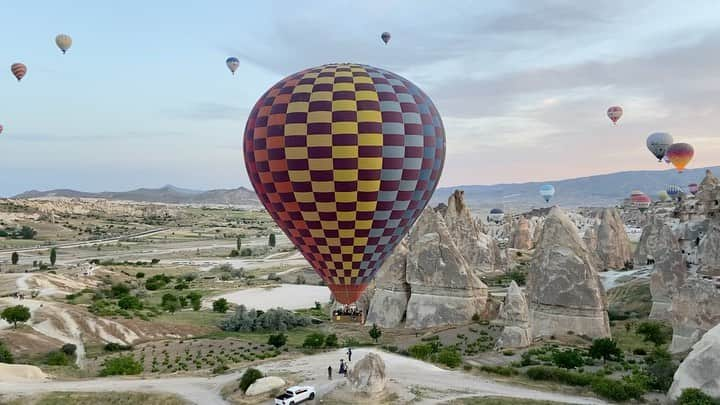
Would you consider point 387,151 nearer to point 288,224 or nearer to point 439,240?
point 288,224

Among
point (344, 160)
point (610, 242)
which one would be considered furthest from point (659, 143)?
point (344, 160)

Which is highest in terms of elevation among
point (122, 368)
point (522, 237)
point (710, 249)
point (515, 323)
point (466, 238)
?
point (710, 249)

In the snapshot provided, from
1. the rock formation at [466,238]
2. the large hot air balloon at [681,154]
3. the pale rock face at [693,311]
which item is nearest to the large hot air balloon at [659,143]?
the large hot air balloon at [681,154]

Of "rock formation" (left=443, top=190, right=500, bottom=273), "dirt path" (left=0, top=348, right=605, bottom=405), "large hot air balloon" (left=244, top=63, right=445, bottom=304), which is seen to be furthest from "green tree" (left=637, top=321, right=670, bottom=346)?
"rock formation" (left=443, top=190, right=500, bottom=273)

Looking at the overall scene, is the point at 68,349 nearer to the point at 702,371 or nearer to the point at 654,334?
the point at 702,371

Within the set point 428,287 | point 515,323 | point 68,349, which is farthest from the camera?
point 428,287

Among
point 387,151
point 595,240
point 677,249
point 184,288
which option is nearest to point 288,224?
point 387,151
